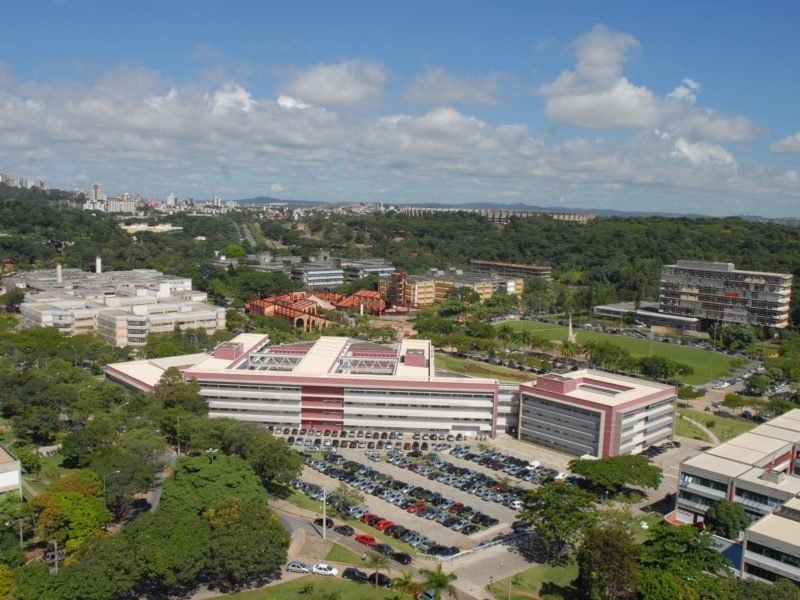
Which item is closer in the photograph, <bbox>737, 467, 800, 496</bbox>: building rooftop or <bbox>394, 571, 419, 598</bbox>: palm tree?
<bbox>394, 571, 419, 598</bbox>: palm tree

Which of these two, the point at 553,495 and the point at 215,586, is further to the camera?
the point at 553,495

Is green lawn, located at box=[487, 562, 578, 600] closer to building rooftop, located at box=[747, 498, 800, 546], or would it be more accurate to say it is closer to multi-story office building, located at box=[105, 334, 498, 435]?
building rooftop, located at box=[747, 498, 800, 546]

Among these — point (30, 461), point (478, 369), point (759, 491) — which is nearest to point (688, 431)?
point (759, 491)

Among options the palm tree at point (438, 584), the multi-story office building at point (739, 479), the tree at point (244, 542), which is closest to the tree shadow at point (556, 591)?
the palm tree at point (438, 584)

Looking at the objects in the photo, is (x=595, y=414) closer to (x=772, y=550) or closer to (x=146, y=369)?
(x=772, y=550)

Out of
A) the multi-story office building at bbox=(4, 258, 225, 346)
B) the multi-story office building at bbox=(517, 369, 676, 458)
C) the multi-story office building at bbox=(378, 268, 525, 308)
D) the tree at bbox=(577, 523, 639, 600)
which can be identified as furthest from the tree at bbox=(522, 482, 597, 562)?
the multi-story office building at bbox=(378, 268, 525, 308)

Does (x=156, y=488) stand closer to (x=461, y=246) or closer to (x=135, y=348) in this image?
(x=135, y=348)

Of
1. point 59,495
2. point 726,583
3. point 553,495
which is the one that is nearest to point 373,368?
point 553,495
